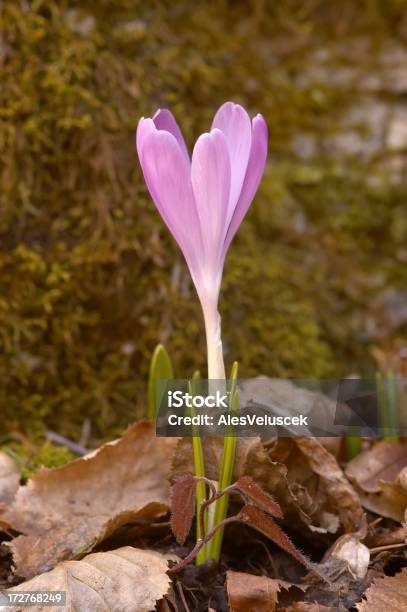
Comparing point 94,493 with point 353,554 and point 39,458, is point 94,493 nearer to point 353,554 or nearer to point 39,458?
point 39,458

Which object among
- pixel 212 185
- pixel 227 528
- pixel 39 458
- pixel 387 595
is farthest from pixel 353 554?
pixel 39 458

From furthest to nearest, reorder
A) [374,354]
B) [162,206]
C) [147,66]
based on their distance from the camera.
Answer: [374,354] < [147,66] < [162,206]

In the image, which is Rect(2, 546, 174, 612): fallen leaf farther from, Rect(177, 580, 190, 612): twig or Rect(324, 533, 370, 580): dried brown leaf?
Rect(324, 533, 370, 580): dried brown leaf

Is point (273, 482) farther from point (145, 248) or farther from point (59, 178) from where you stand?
point (59, 178)

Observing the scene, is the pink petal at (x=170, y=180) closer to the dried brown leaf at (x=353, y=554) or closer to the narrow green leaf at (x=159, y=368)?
the narrow green leaf at (x=159, y=368)

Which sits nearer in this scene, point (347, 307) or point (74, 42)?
point (74, 42)

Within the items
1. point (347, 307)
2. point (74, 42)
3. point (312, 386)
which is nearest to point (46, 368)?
point (312, 386)

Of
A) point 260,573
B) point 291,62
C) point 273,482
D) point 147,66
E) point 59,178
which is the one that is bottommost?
point 260,573
